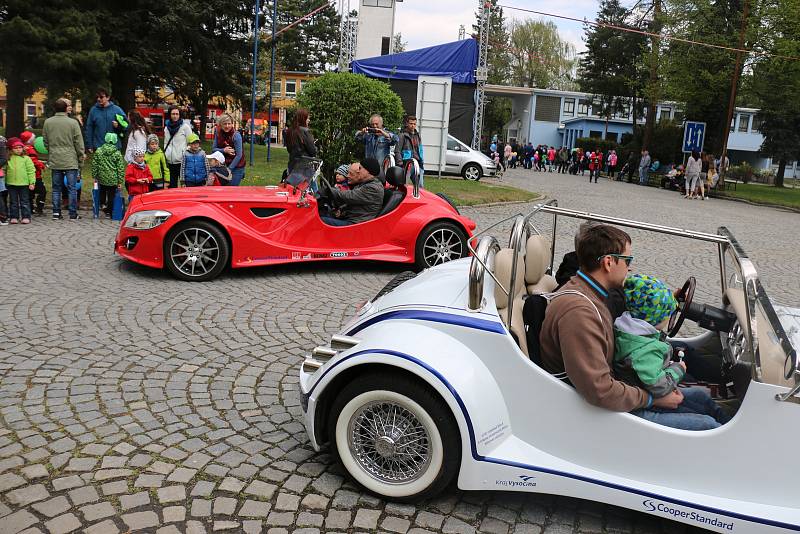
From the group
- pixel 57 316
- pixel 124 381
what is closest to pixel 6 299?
pixel 57 316

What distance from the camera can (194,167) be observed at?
10461 millimetres

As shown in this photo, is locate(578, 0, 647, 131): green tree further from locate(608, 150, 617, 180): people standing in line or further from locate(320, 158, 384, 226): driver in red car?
locate(320, 158, 384, 226): driver in red car

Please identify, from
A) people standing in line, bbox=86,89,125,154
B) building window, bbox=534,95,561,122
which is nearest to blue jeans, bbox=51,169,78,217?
people standing in line, bbox=86,89,125,154

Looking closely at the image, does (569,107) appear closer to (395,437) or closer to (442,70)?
(442,70)

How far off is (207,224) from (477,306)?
474cm

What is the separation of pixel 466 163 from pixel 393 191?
1681 cm

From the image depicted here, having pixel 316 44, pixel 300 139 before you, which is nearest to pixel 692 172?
pixel 300 139

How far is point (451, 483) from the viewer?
3326mm

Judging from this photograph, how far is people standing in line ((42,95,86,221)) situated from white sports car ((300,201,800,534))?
8.84 metres

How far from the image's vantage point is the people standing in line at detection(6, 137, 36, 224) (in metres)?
9.97

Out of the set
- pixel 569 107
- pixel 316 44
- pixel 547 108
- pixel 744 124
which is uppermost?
pixel 316 44

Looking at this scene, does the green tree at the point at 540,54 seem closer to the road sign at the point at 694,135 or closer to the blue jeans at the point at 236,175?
the road sign at the point at 694,135

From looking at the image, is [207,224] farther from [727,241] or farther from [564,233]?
[564,233]

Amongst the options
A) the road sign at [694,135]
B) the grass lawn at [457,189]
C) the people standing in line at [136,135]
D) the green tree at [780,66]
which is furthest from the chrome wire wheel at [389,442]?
the green tree at [780,66]
